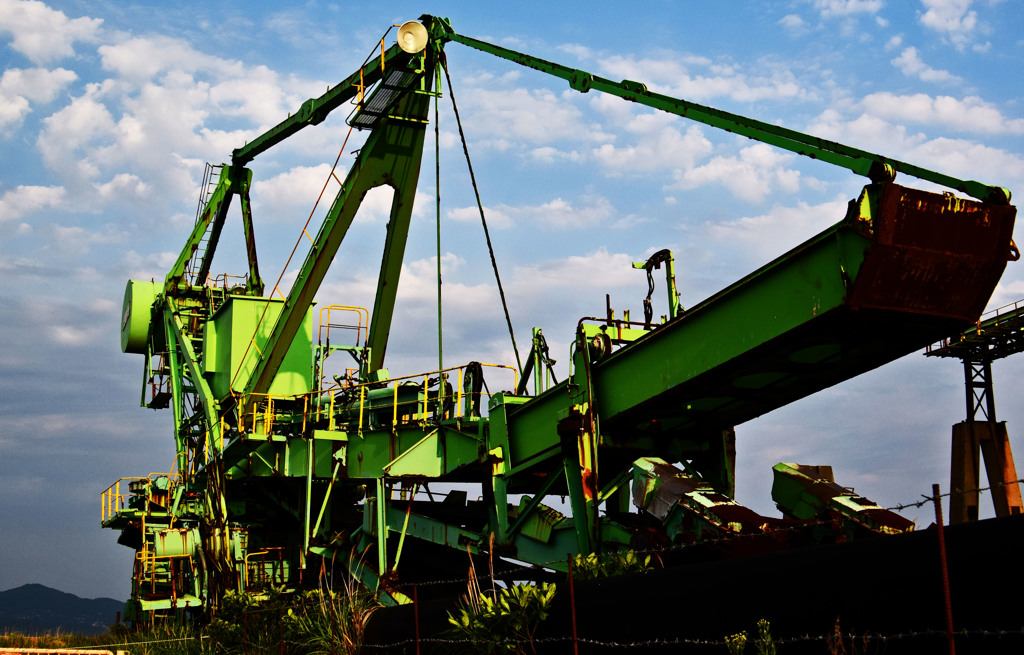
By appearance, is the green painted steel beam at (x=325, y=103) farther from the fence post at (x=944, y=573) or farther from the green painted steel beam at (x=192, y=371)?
the fence post at (x=944, y=573)

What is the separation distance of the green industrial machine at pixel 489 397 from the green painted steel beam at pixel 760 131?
0.10ft

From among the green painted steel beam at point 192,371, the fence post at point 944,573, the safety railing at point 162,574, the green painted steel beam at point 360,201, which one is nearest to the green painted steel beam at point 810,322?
the fence post at point 944,573

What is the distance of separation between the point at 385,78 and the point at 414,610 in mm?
11963

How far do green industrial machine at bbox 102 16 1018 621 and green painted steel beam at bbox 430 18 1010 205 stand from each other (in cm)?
3

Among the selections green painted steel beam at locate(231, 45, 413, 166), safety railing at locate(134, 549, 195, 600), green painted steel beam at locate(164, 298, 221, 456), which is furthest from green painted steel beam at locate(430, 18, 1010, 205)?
safety railing at locate(134, 549, 195, 600)

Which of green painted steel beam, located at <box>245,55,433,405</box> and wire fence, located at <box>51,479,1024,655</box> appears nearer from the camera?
wire fence, located at <box>51,479,1024,655</box>

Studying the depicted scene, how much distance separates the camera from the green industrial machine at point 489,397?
9750 mm

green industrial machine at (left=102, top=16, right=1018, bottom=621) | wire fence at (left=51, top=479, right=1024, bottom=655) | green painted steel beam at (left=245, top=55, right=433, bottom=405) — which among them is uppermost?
green painted steel beam at (left=245, top=55, right=433, bottom=405)

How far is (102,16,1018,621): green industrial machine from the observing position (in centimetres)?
975

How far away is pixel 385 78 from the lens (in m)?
19.0

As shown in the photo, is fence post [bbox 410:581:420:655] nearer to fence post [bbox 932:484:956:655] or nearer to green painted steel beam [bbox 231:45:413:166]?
fence post [bbox 932:484:956:655]

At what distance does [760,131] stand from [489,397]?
A: 598 centimetres

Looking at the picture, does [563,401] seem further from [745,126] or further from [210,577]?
[210,577]

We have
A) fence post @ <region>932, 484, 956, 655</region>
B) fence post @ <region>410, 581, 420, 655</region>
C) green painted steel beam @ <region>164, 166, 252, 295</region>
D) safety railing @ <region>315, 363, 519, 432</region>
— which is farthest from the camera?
green painted steel beam @ <region>164, 166, 252, 295</region>
